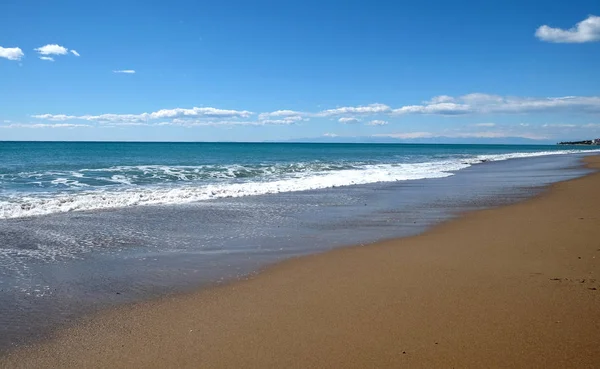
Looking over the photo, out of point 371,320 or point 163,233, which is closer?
point 371,320

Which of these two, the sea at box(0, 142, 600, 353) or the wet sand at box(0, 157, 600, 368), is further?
the sea at box(0, 142, 600, 353)

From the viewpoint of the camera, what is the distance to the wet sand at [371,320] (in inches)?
153

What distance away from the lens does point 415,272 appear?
640 cm

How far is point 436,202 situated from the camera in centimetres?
1448

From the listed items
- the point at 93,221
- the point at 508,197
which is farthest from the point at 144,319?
the point at 508,197

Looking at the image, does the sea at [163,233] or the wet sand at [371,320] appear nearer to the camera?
the wet sand at [371,320]

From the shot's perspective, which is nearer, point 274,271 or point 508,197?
point 274,271

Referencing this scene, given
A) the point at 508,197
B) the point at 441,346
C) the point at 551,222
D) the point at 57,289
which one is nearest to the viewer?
the point at 441,346

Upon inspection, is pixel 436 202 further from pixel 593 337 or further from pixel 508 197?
pixel 593 337

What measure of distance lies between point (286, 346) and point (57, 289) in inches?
139

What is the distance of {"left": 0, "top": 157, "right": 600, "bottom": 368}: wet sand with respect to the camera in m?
3.89

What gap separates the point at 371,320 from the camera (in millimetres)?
4645

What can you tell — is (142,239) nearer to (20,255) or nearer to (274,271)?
(20,255)

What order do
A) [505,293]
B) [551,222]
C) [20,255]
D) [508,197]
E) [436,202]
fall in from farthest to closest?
[508,197] < [436,202] < [551,222] < [20,255] < [505,293]
